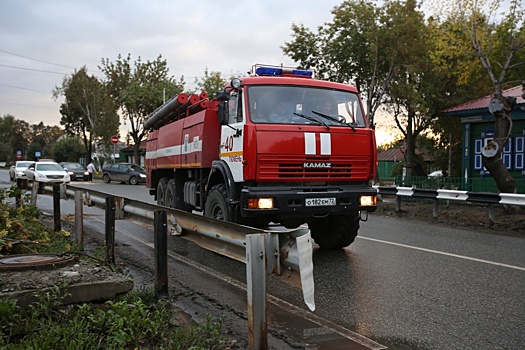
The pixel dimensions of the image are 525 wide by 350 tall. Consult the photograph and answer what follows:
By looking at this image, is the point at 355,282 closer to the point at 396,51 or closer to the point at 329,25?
the point at 396,51

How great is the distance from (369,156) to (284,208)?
1.70 m

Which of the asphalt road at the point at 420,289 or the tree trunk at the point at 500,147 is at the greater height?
the tree trunk at the point at 500,147

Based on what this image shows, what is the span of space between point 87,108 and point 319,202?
48792mm

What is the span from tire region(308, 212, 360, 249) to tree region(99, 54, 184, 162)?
31819 mm

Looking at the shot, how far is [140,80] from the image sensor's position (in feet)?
147

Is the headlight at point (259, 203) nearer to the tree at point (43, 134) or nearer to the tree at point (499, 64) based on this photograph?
the tree at point (499, 64)

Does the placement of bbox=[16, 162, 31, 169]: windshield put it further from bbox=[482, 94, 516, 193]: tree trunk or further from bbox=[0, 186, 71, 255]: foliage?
bbox=[482, 94, 516, 193]: tree trunk

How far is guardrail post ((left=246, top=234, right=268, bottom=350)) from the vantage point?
141 inches

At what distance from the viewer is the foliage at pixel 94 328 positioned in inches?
135

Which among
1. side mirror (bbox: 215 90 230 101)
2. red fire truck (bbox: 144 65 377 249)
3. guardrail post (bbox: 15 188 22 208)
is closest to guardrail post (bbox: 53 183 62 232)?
guardrail post (bbox: 15 188 22 208)

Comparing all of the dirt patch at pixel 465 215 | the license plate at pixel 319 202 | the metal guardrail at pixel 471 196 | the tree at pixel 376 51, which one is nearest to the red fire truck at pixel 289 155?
the license plate at pixel 319 202

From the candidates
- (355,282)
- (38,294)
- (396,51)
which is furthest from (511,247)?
(396,51)

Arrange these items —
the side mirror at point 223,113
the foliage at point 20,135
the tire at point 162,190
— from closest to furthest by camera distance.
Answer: the side mirror at point 223,113
the tire at point 162,190
the foliage at point 20,135

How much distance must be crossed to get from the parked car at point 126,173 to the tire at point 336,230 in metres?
26.5
